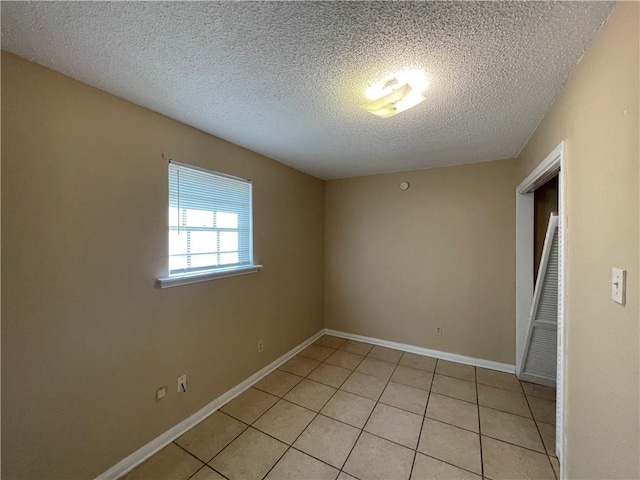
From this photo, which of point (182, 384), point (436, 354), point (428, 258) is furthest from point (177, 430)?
point (428, 258)

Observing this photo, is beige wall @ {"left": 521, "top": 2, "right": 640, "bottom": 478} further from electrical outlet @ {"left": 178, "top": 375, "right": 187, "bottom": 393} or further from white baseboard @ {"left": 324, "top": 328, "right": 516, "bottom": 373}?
electrical outlet @ {"left": 178, "top": 375, "right": 187, "bottom": 393}

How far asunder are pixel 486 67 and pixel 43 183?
7.49 ft

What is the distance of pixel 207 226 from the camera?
2.11 metres

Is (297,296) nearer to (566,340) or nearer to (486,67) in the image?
(566,340)

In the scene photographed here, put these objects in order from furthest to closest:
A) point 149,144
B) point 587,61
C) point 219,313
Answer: point 219,313 < point 149,144 < point 587,61

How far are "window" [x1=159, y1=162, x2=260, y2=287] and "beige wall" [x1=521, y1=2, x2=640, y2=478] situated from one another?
2260mm

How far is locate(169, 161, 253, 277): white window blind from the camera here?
187 cm

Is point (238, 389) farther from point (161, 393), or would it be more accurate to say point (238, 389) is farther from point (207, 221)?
point (207, 221)

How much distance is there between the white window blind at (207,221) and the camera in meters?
1.87

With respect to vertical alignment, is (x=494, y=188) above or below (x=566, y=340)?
above

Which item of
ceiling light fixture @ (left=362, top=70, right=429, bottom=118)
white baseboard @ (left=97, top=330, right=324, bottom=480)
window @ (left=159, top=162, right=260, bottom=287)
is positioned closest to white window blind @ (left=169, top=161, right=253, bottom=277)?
window @ (left=159, top=162, right=260, bottom=287)

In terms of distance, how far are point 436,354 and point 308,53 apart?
3.33 metres

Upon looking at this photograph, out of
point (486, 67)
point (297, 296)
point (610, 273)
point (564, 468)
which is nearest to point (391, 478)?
point (564, 468)

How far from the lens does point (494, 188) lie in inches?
109
